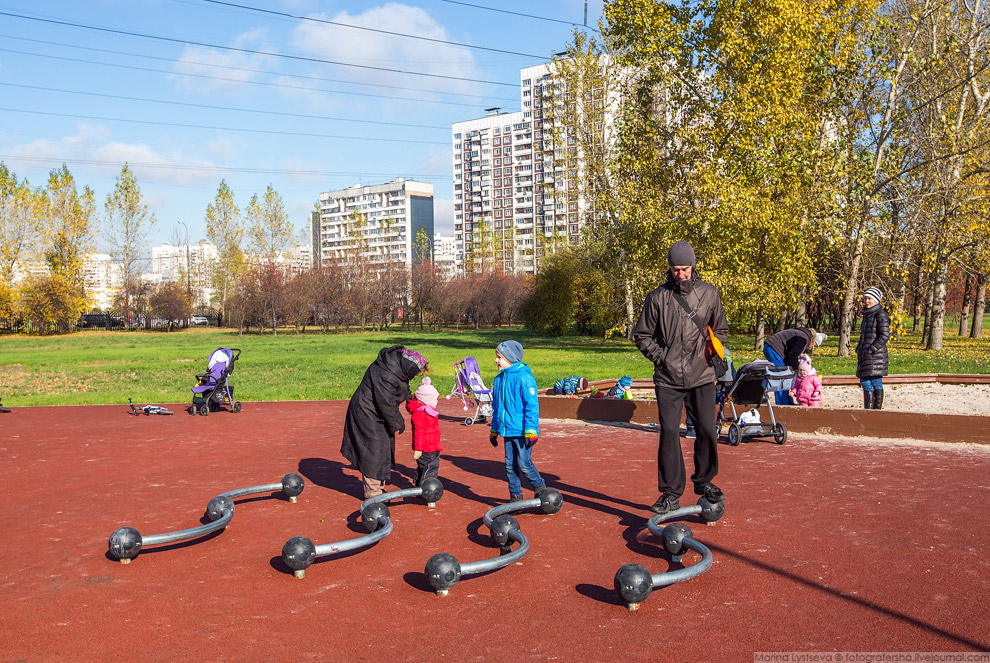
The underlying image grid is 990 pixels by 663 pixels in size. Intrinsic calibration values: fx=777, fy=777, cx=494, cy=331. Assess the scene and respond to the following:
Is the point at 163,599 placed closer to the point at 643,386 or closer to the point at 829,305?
the point at 643,386

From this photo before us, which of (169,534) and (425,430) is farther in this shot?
(425,430)

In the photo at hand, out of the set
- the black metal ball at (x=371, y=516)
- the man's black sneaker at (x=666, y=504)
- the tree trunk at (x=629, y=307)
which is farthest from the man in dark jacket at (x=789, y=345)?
the tree trunk at (x=629, y=307)

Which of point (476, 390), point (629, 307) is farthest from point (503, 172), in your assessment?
point (476, 390)

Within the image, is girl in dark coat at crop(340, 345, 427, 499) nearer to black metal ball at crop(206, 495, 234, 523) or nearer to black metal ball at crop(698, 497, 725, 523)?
black metal ball at crop(206, 495, 234, 523)

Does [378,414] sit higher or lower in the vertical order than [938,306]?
lower

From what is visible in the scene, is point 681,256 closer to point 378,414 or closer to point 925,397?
point 378,414

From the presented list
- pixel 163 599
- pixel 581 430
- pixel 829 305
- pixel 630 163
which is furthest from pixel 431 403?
pixel 829 305

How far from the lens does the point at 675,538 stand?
5664 mm

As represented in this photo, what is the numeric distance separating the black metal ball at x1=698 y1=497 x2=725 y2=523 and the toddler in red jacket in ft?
8.99

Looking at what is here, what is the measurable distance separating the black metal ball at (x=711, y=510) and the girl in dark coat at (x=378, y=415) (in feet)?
9.58

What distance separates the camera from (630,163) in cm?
2856

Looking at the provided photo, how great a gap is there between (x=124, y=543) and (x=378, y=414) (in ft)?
8.32

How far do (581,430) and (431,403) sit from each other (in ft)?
16.2

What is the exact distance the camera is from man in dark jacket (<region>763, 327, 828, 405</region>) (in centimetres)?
1181
